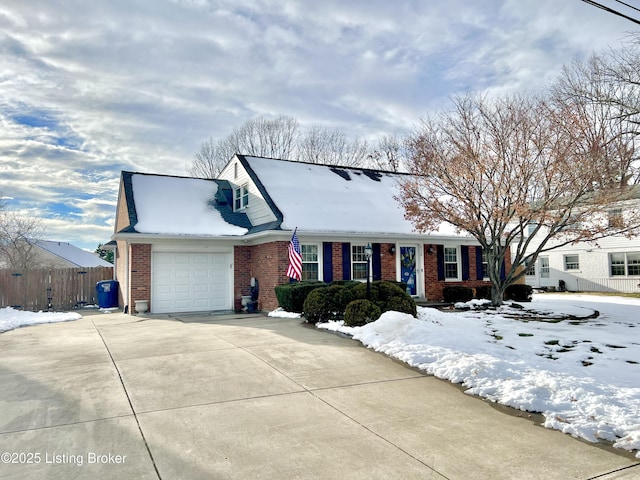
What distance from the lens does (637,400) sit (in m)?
5.05

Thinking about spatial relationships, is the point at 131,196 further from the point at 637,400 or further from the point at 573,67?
the point at 573,67

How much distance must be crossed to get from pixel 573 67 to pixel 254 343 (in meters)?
16.3

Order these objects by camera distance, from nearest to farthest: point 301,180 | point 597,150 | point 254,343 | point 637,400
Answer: point 637,400, point 254,343, point 597,150, point 301,180

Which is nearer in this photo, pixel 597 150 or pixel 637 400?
pixel 637 400

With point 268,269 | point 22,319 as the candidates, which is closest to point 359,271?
point 268,269

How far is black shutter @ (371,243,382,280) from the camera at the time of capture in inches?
633

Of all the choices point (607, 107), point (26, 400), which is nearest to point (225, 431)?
point (26, 400)

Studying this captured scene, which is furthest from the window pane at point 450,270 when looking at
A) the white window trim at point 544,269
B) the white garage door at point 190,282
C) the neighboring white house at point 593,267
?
the white window trim at point 544,269

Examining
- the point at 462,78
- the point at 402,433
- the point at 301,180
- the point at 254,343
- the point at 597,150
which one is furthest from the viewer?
the point at 301,180

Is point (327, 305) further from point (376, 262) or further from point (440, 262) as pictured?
point (440, 262)

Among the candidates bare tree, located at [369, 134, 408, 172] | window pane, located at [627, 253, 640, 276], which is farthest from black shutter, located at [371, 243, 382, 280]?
bare tree, located at [369, 134, 408, 172]

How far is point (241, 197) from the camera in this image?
17.8m

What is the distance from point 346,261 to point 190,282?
5.64 metres

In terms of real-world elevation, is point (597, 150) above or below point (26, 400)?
above
